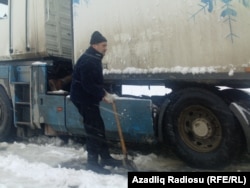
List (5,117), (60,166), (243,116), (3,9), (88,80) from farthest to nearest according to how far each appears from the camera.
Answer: (3,9), (5,117), (60,166), (88,80), (243,116)

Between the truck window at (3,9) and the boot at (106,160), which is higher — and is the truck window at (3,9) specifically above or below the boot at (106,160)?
above

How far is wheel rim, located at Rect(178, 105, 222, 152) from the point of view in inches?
197

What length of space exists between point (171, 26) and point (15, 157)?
10.5ft

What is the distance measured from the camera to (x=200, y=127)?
16.7ft

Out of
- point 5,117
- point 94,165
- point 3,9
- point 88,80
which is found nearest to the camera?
point 88,80

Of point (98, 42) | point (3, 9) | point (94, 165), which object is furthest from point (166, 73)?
point (3, 9)

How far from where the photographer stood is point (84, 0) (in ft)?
19.2

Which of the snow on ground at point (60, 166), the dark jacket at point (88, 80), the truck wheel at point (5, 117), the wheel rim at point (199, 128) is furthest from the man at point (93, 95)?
the truck wheel at point (5, 117)

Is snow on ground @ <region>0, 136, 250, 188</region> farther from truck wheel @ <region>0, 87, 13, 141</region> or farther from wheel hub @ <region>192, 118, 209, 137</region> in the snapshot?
wheel hub @ <region>192, 118, 209, 137</region>

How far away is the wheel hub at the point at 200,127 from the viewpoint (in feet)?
16.6

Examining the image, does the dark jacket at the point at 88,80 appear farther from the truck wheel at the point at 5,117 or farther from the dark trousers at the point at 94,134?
the truck wheel at the point at 5,117

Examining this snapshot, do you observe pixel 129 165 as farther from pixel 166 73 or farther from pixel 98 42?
pixel 98 42

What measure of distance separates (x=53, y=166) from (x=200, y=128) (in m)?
2.22

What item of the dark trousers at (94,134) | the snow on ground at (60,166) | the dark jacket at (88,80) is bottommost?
the snow on ground at (60,166)
